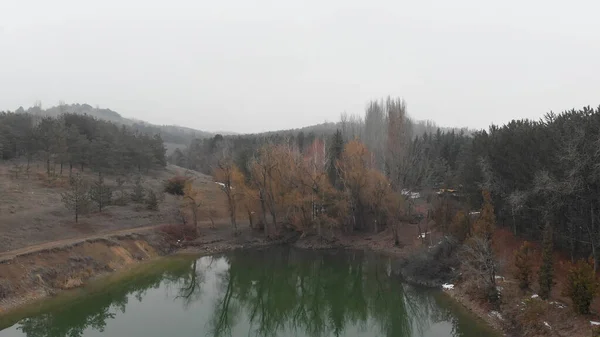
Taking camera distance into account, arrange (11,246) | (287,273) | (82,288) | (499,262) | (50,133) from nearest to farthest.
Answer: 1. (499,262)
2. (82,288)
3. (11,246)
4. (287,273)
5. (50,133)

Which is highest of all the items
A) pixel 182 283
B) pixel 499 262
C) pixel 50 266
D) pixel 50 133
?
pixel 50 133

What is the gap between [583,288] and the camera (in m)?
15.7

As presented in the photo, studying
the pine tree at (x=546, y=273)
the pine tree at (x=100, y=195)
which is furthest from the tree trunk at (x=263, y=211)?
the pine tree at (x=546, y=273)

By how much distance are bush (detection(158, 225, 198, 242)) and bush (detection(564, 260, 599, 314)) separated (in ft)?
101

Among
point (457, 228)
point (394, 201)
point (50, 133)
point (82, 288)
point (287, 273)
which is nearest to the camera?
point (82, 288)

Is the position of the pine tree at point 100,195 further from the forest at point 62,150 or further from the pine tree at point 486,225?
the pine tree at point 486,225

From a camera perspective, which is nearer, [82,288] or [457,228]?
[82,288]

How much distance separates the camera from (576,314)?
1596 cm

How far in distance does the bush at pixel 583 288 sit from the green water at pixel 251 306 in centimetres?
371

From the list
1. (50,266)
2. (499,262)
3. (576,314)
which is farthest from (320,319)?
(50,266)

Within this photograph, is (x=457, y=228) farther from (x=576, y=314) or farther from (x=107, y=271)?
(x=107, y=271)

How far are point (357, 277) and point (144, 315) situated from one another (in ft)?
48.7

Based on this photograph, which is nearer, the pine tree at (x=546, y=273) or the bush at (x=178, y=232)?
the pine tree at (x=546, y=273)

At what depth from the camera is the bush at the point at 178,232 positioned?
3692 centimetres
